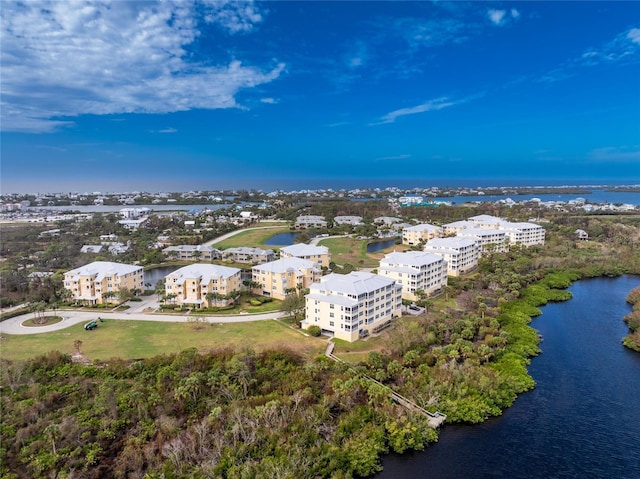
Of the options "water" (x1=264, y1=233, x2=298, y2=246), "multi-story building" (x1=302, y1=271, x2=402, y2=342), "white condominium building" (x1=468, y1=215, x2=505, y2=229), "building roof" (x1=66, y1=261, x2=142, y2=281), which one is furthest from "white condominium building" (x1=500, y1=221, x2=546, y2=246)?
"building roof" (x1=66, y1=261, x2=142, y2=281)

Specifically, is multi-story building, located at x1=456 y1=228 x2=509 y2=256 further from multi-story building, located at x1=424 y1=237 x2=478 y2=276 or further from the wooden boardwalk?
the wooden boardwalk

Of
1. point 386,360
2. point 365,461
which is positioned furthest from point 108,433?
point 386,360

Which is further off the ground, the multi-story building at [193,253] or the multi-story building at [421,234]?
the multi-story building at [421,234]

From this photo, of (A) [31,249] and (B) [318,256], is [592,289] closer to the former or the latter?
(B) [318,256]

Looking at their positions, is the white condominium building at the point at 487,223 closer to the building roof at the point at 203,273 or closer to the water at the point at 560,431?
the water at the point at 560,431

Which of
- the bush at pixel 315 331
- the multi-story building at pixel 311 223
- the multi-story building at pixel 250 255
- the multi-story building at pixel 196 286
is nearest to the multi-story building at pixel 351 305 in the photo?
the bush at pixel 315 331

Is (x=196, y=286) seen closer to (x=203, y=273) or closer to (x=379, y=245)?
(x=203, y=273)
